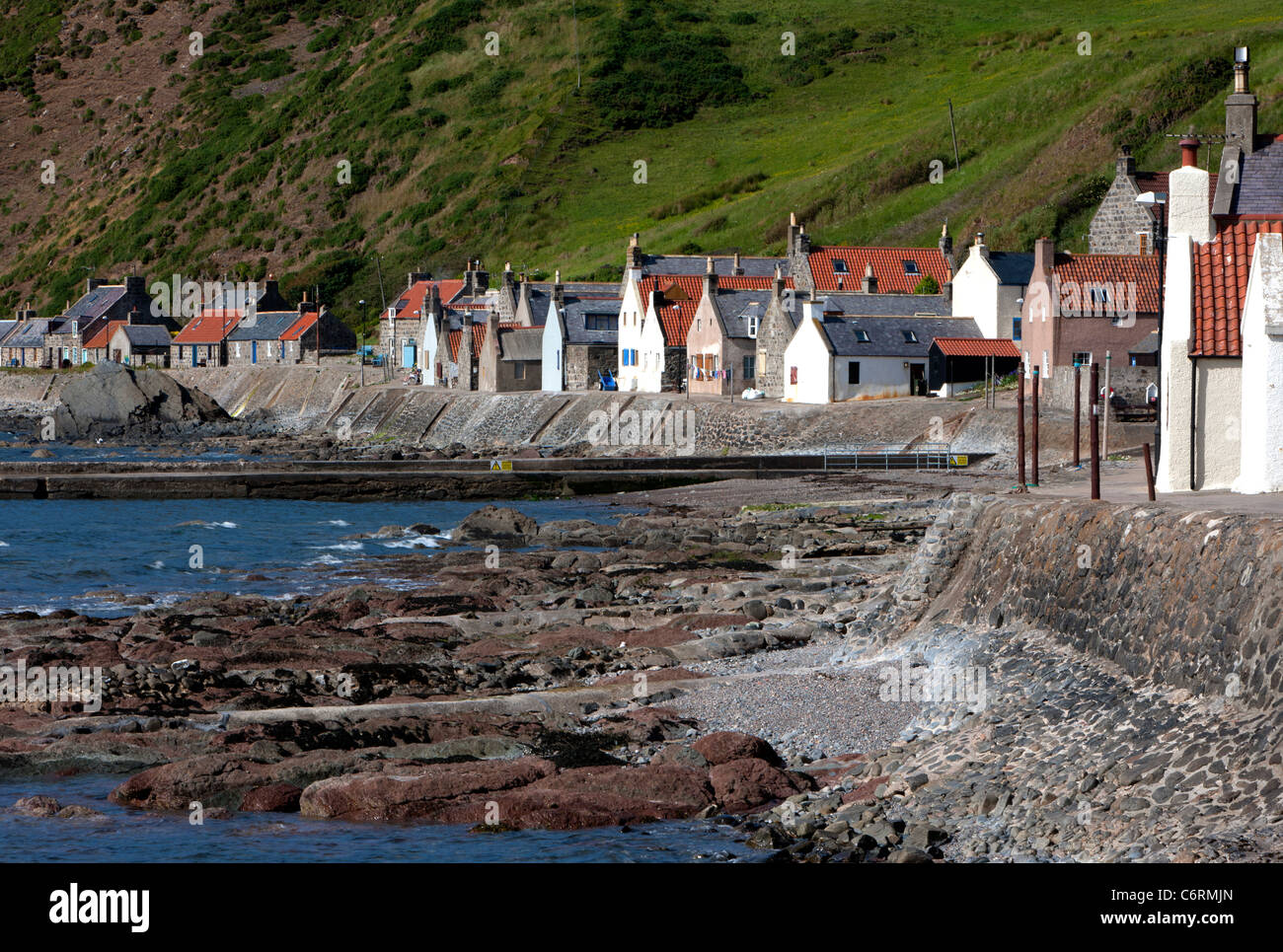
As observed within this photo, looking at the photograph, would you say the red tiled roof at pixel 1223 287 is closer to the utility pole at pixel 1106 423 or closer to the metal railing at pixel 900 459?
the utility pole at pixel 1106 423

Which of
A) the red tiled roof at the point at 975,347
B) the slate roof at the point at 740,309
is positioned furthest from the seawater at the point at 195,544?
the slate roof at the point at 740,309

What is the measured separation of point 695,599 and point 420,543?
662 inches

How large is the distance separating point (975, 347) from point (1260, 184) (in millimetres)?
22706

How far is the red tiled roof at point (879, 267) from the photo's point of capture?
86.6 metres

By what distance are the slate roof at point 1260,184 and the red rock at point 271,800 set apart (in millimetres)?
38881

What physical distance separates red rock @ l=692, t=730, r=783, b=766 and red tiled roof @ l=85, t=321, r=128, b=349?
15292 centimetres

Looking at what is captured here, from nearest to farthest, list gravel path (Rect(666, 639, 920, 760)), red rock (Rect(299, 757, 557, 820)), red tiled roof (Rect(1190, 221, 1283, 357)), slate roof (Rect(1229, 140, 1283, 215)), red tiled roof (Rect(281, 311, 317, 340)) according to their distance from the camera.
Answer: red rock (Rect(299, 757, 557, 820))
gravel path (Rect(666, 639, 920, 760))
red tiled roof (Rect(1190, 221, 1283, 357))
slate roof (Rect(1229, 140, 1283, 215))
red tiled roof (Rect(281, 311, 317, 340))

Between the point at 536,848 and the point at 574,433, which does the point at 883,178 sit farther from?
the point at 536,848

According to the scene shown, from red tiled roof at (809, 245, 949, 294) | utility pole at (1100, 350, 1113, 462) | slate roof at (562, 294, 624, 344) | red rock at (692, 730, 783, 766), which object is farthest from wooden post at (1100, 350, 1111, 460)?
slate roof at (562, 294, 624, 344)

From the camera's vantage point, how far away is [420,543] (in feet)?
153

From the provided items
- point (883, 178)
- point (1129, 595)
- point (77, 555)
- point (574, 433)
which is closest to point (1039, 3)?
point (883, 178)

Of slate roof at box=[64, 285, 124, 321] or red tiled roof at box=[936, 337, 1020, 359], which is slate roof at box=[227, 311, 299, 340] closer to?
slate roof at box=[64, 285, 124, 321]

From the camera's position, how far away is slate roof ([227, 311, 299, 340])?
139 m

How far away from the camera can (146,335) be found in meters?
157
